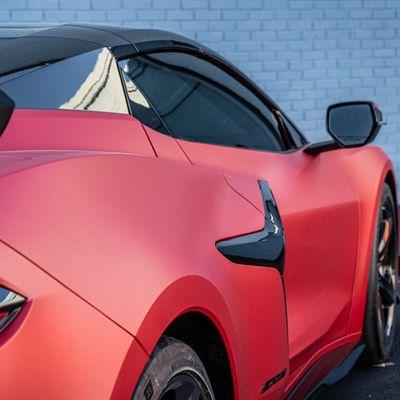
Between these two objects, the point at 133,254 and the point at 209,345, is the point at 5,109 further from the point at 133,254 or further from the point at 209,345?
the point at 209,345

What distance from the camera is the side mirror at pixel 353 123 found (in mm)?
3463

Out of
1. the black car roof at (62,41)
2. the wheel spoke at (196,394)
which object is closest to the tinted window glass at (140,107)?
the black car roof at (62,41)

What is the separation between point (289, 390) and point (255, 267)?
2.08 ft

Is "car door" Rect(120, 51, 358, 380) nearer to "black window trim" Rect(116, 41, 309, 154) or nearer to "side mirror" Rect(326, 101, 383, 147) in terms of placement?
"black window trim" Rect(116, 41, 309, 154)

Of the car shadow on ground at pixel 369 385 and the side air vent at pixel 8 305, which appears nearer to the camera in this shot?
the side air vent at pixel 8 305

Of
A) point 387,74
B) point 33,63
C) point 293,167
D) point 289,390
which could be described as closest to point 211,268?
point 33,63

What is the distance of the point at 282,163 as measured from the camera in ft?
10.1

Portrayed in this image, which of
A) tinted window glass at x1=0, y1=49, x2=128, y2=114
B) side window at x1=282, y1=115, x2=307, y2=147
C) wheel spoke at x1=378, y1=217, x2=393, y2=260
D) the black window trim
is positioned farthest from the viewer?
wheel spoke at x1=378, y1=217, x2=393, y2=260

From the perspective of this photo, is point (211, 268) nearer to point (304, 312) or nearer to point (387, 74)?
point (304, 312)

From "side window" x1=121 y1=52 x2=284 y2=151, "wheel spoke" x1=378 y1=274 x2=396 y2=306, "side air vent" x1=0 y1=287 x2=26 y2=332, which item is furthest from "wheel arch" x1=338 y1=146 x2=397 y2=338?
"side air vent" x1=0 y1=287 x2=26 y2=332

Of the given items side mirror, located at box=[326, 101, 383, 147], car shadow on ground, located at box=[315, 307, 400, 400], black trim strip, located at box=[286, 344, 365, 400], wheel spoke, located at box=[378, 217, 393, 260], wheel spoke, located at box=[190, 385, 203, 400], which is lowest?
car shadow on ground, located at box=[315, 307, 400, 400]

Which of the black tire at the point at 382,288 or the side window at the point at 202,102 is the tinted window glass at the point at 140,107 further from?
the black tire at the point at 382,288

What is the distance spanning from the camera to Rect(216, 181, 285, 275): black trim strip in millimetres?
2311

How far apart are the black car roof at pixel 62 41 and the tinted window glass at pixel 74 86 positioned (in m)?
0.04
